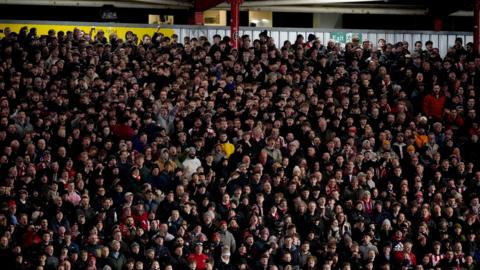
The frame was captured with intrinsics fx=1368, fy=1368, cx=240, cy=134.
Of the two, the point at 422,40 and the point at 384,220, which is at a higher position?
the point at 422,40

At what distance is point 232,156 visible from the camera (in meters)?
27.1

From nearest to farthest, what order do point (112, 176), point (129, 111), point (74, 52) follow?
point (112, 176) → point (129, 111) → point (74, 52)

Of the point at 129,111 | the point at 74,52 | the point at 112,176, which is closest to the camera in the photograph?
the point at 112,176

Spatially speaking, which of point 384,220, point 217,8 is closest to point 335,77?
point 384,220

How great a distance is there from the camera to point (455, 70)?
103ft

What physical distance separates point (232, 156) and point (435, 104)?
5.67 m

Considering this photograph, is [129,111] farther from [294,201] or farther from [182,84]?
[294,201]

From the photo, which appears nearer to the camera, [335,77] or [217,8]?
[335,77]

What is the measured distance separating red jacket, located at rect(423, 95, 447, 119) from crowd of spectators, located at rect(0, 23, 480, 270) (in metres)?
0.03

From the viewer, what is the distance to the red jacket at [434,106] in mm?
30312

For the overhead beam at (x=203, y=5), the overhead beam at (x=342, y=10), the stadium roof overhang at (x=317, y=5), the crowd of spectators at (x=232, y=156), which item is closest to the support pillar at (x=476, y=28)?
the crowd of spectators at (x=232, y=156)

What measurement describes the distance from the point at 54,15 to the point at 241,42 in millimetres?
10721

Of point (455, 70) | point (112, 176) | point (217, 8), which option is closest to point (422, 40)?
point (455, 70)

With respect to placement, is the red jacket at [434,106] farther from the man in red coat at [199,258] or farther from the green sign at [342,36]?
the man in red coat at [199,258]
